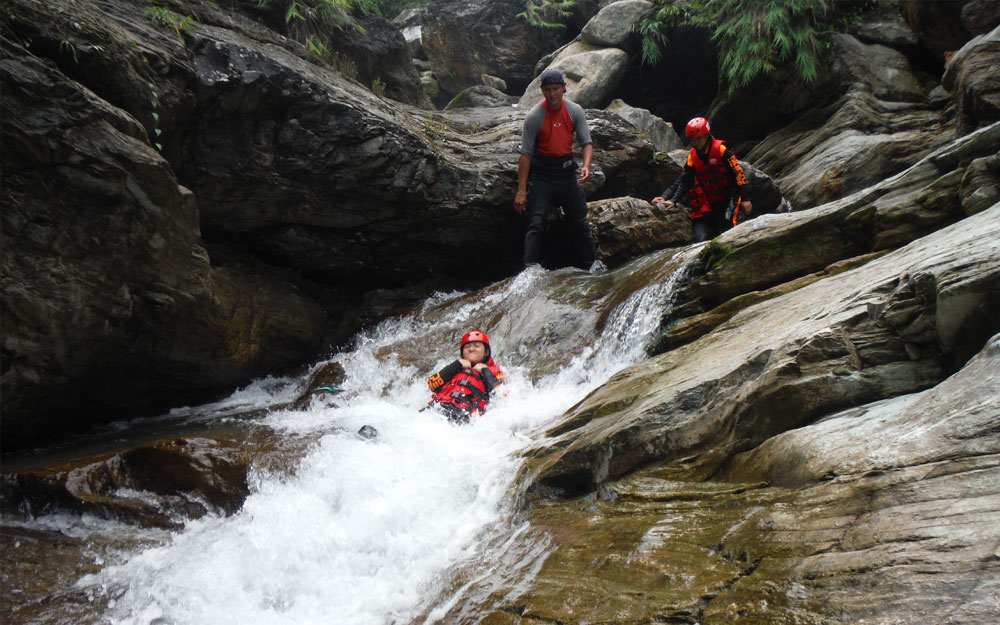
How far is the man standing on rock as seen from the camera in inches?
349

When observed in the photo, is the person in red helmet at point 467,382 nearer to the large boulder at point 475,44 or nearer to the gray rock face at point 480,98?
the gray rock face at point 480,98

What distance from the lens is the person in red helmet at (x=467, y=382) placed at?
6.45m

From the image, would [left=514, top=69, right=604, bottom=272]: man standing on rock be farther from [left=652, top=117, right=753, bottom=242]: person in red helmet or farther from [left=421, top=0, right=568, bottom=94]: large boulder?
[left=421, top=0, right=568, bottom=94]: large boulder

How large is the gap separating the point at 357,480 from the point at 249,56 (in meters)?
6.12

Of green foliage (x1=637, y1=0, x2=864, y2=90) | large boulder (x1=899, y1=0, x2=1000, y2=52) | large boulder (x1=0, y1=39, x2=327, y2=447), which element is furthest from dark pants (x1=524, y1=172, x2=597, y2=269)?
green foliage (x1=637, y1=0, x2=864, y2=90)

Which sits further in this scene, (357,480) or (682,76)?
(682,76)

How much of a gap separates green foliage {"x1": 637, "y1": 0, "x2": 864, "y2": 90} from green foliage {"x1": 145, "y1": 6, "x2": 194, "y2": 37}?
39.8ft

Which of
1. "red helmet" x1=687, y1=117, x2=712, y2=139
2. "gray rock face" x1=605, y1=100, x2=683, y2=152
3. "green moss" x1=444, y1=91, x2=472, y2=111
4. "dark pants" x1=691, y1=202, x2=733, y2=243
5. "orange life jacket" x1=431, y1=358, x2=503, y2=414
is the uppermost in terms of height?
"green moss" x1=444, y1=91, x2=472, y2=111

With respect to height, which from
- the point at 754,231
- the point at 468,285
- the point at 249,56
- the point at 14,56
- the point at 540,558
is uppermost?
the point at 249,56

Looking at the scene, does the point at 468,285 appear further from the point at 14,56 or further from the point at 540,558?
the point at 540,558

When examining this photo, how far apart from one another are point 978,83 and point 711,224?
145 inches

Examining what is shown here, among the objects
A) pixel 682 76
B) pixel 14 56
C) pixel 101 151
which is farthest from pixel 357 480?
pixel 682 76

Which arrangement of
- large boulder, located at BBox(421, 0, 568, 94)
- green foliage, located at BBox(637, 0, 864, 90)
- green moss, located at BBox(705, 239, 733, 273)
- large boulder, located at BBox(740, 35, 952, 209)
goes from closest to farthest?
green moss, located at BBox(705, 239, 733, 273) < large boulder, located at BBox(740, 35, 952, 209) < green foliage, located at BBox(637, 0, 864, 90) < large boulder, located at BBox(421, 0, 568, 94)

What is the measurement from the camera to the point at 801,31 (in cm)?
1370
